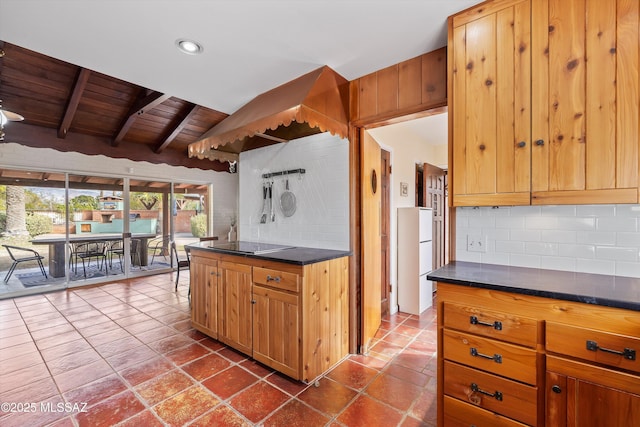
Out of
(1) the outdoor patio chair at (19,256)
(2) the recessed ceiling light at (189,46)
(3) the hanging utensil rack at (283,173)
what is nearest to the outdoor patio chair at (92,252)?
(1) the outdoor patio chair at (19,256)

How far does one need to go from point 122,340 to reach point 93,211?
12.1 ft

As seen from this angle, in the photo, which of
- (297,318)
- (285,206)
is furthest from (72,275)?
(297,318)

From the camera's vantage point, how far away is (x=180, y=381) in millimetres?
2100

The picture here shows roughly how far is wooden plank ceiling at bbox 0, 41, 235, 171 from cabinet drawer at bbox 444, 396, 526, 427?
4.79m

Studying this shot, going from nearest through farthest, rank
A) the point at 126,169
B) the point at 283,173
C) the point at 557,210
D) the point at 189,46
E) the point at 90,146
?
the point at 557,210 < the point at 189,46 < the point at 283,173 < the point at 90,146 < the point at 126,169

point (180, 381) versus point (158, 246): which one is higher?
point (158, 246)

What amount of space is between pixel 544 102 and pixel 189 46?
228 centimetres

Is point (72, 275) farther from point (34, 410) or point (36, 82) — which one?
point (34, 410)

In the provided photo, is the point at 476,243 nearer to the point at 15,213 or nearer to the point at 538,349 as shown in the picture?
the point at 538,349

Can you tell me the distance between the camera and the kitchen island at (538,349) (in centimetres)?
103

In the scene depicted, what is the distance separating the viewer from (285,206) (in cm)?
309

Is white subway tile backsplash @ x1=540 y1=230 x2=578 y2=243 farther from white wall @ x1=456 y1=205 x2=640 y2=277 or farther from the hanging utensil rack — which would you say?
the hanging utensil rack

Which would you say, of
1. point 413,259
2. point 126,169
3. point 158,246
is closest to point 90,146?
point 126,169

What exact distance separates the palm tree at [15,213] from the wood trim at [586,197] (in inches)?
265
